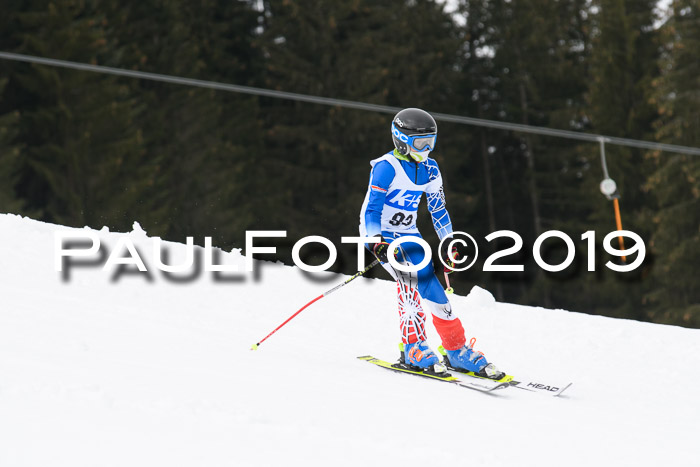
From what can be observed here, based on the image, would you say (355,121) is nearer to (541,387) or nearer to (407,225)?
(407,225)

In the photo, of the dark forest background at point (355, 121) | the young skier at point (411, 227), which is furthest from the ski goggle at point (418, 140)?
the dark forest background at point (355, 121)

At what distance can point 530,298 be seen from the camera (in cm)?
2384

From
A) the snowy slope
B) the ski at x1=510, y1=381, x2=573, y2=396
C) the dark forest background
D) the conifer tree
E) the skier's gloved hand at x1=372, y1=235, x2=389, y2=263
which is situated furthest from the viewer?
the dark forest background

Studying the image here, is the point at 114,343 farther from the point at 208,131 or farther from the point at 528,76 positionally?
the point at 528,76

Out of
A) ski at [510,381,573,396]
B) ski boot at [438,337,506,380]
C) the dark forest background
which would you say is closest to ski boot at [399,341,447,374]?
ski boot at [438,337,506,380]

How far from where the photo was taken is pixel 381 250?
4.93 meters

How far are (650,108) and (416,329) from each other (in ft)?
62.9

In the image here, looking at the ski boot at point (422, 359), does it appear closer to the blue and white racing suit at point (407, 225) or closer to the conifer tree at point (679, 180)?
the blue and white racing suit at point (407, 225)

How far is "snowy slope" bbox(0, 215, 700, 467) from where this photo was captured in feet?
10.3

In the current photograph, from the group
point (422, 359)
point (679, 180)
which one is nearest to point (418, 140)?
point (422, 359)

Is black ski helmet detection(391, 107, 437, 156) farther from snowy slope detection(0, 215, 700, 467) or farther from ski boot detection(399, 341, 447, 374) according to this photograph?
snowy slope detection(0, 215, 700, 467)

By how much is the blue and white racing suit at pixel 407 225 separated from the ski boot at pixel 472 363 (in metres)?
0.07

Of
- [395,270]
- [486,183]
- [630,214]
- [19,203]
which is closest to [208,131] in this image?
[19,203]

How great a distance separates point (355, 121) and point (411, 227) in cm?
1732
